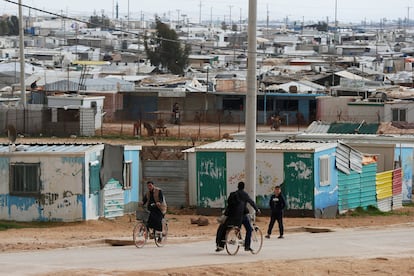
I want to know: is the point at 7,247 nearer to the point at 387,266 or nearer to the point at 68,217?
the point at 68,217

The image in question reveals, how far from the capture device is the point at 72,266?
1716 cm

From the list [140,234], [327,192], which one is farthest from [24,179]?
[327,192]

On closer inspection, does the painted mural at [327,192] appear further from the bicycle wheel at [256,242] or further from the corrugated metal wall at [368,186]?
the bicycle wheel at [256,242]

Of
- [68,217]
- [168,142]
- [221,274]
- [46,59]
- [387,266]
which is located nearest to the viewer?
[221,274]

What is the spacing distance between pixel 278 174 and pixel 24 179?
6644 mm

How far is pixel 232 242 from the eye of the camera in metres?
19.2

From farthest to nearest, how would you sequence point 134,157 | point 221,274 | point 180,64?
point 180,64 < point 134,157 < point 221,274

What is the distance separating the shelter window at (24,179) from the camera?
25703 millimetres

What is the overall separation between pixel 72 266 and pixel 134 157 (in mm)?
11417

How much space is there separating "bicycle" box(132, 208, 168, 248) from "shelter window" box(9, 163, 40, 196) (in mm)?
5627


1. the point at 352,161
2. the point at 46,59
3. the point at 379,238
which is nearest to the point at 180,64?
the point at 46,59

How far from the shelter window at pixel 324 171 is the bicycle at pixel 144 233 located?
825 cm

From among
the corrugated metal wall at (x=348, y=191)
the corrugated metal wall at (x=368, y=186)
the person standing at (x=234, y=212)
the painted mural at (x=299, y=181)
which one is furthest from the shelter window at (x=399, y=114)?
the person standing at (x=234, y=212)

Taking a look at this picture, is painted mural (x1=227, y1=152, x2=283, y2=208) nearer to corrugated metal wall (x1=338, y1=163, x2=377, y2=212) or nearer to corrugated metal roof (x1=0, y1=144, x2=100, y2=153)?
corrugated metal wall (x1=338, y1=163, x2=377, y2=212)
